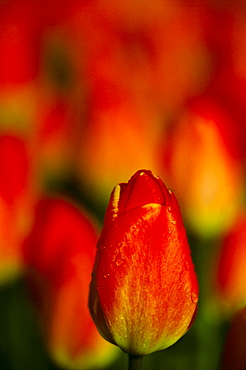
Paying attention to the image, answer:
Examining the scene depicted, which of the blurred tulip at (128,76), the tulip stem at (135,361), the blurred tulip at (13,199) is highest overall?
the blurred tulip at (128,76)

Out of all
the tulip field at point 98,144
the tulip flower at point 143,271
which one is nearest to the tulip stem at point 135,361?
the tulip flower at point 143,271

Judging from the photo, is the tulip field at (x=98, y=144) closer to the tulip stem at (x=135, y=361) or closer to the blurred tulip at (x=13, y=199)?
the blurred tulip at (x=13, y=199)

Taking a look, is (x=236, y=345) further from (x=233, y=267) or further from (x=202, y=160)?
(x=202, y=160)

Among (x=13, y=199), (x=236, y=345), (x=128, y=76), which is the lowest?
(x=236, y=345)

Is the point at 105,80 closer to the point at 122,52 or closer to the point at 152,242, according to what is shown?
the point at 122,52

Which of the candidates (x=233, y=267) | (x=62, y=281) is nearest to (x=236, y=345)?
(x=233, y=267)

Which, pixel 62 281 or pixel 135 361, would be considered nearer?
pixel 135 361
